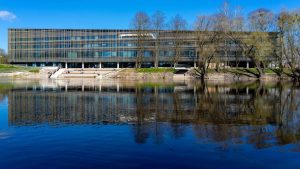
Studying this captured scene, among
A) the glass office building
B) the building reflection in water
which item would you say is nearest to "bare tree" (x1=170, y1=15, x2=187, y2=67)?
the glass office building

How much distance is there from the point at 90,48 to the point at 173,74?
52880 mm

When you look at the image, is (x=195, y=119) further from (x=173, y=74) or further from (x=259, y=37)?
(x=173, y=74)

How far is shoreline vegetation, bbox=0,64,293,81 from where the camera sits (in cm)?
10799

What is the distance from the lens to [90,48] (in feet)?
526

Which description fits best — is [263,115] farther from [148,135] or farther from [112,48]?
[112,48]

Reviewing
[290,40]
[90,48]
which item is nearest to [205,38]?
[290,40]

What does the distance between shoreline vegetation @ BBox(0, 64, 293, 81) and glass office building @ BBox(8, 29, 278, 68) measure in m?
15.3

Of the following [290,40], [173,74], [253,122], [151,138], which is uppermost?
[290,40]

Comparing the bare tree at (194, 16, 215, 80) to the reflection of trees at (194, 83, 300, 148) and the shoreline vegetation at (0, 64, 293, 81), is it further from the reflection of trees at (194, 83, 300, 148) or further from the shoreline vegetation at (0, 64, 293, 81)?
the reflection of trees at (194, 83, 300, 148)

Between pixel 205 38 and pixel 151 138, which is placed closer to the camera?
pixel 151 138

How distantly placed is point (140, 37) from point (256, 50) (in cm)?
4943

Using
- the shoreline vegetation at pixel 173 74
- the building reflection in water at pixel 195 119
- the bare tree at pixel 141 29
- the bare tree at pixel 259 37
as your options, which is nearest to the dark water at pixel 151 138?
the building reflection in water at pixel 195 119


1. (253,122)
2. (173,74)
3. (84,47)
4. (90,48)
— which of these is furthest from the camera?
(84,47)

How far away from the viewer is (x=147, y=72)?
411ft
